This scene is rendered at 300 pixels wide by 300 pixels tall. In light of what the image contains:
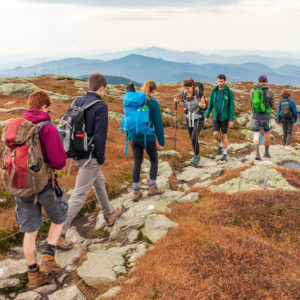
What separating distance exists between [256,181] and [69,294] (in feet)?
22.8

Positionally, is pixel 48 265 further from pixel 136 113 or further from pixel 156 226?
pixel 136 113

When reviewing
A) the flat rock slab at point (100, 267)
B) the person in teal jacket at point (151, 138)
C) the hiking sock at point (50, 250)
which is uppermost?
the person in teal jacket at point (151, 138)

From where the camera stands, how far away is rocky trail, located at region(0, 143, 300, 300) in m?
4.71

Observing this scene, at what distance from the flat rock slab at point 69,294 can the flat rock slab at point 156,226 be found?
1.86 meters

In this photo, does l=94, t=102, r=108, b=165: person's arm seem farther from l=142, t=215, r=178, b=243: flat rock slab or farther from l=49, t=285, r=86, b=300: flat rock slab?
l=49, t=285, r=86, b=300: flat rock slab

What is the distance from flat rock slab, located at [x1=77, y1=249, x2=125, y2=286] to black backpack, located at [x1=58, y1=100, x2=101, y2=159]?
91.0 inches

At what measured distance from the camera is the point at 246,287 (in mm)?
3863

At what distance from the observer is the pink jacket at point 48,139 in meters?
4.39

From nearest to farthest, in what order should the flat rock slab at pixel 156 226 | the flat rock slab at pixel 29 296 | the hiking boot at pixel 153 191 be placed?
the flat rock slab at pixel 29 296
the flat rock slab at pixel 156 226
the hiking boot at pixel 153 191

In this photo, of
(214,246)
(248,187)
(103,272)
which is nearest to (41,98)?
(103,272)

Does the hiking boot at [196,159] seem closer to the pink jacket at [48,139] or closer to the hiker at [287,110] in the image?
the hiker at [287,110]

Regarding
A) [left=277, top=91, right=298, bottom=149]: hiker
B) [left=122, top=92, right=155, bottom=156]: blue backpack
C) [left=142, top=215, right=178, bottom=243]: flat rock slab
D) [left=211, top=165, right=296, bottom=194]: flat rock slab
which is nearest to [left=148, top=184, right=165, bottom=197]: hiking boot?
[left=142, top=215, right=178, bottom=243]: flat rock slab

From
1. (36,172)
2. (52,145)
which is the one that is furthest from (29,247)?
(52,145)

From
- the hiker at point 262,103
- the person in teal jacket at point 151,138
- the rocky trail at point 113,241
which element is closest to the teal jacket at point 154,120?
the person in teal jacket at point 151,138
